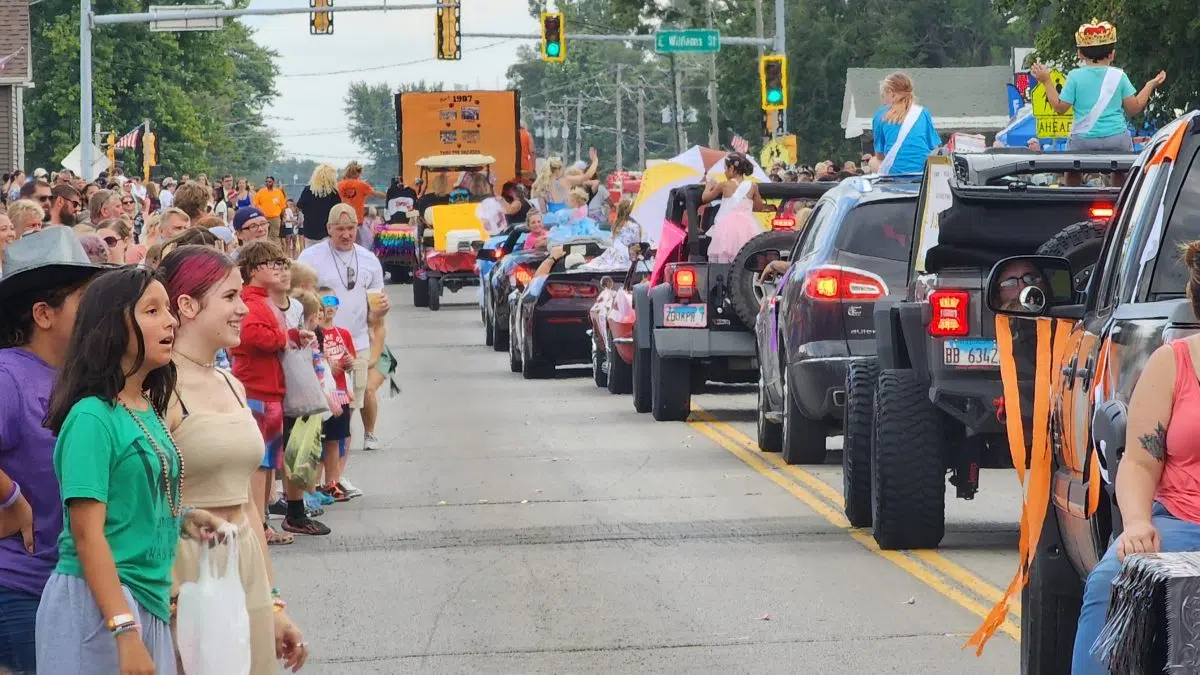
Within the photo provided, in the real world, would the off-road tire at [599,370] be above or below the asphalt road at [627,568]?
above

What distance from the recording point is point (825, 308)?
13953 millimetres

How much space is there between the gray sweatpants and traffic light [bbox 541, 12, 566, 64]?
42360 millimetres

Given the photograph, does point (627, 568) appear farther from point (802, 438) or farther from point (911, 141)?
point (911, 141)

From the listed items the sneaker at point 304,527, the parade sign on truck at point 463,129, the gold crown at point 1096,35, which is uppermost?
the parade sign on truck at point 463,129

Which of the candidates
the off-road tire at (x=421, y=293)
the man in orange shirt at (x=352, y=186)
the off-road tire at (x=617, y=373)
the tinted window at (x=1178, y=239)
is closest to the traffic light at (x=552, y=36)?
the off-road tire at (x=421, y=293)

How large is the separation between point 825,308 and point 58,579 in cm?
890

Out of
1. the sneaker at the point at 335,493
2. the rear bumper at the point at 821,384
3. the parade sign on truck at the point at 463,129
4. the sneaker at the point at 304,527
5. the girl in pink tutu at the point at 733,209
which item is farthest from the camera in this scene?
the parade sign on truck at the point at 463,129

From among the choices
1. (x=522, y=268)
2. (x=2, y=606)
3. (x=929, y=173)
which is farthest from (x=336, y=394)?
(x=522, y=268)

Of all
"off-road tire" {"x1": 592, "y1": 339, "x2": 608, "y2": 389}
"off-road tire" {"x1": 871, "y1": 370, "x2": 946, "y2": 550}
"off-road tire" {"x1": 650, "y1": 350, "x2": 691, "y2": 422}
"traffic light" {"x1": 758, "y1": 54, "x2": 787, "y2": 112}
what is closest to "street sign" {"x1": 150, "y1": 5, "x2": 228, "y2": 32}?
"traffic light" {"x1": 758, "y1": 54, "x2": 787, "y2": 112}

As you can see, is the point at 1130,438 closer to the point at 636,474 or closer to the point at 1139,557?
the point at 1139,557

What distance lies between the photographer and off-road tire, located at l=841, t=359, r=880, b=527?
1188cm

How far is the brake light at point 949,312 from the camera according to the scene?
10.4 m

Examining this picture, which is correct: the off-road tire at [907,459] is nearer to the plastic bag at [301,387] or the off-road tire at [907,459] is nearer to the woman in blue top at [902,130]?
the plastic bag at [301,387]

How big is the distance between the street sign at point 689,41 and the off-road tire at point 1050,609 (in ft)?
132
